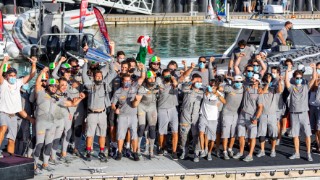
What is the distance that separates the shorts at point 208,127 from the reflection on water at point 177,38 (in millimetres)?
24365

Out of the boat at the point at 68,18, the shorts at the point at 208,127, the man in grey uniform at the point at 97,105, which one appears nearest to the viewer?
the man in grey uniform at the point at 97,105

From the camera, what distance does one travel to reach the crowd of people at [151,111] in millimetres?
13617

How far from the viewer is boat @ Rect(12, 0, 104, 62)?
94.1 feet

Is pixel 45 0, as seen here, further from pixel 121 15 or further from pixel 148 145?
pixel 148 145

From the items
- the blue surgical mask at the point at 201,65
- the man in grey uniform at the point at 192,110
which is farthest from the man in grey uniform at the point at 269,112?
the blue surgical mask at the point at 201,65

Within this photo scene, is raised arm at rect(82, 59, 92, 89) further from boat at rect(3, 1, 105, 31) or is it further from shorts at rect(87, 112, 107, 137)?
boat at rect(3, 1, 105, 31)

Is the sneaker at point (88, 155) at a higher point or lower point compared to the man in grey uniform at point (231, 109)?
lower

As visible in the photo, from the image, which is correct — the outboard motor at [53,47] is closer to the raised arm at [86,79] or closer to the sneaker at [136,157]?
the raised arm at [86,79]

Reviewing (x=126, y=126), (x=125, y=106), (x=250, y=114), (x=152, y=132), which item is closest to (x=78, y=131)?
(x=126, y=126)

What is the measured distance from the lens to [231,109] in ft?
46.7

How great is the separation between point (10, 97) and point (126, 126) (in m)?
2.11

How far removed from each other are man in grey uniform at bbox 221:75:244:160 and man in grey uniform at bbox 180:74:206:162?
47 centimetres

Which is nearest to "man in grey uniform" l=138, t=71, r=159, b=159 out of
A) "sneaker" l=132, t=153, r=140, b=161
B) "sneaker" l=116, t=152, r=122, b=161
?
"sneaker" l=132, t=153, r=140, b=161

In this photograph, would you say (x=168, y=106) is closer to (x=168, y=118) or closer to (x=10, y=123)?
(x=168, y=118)
